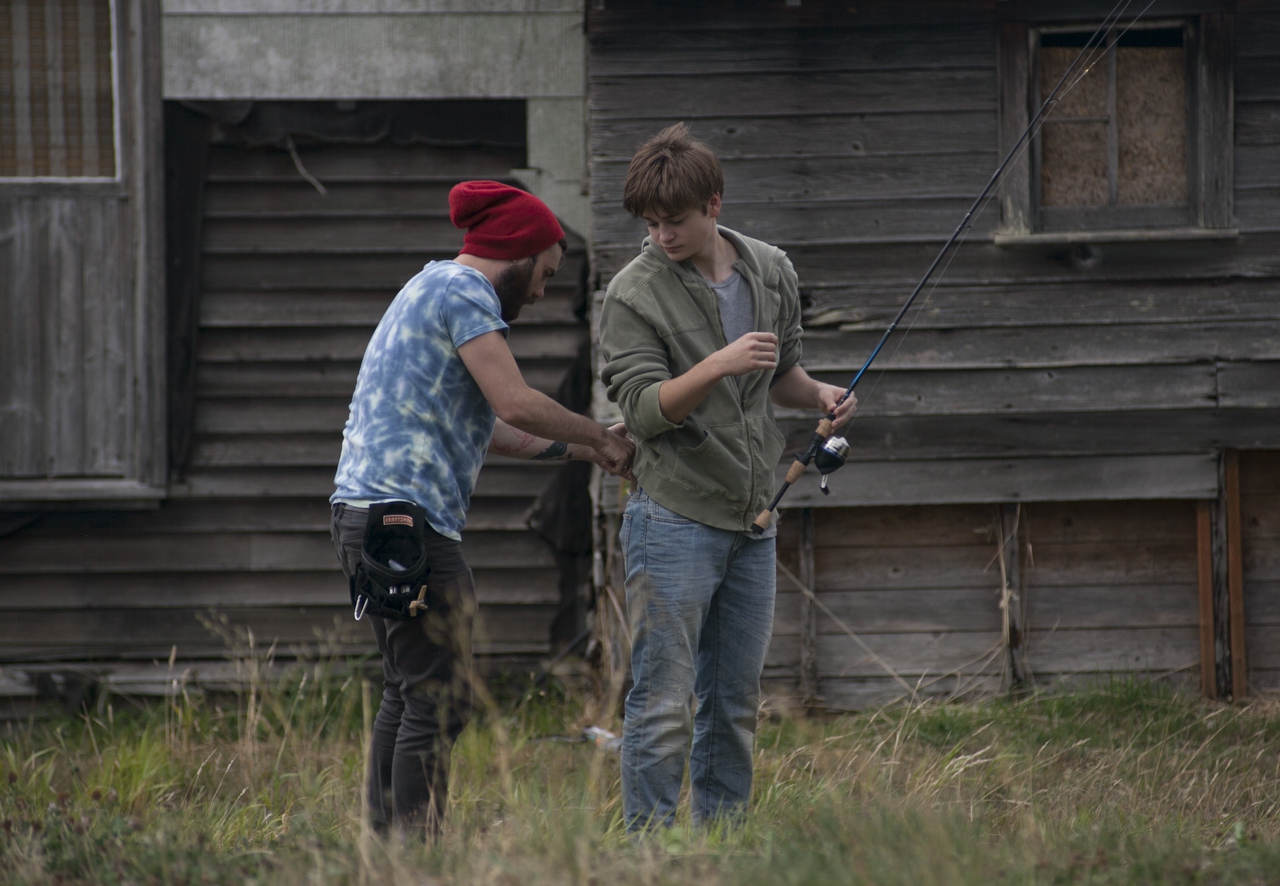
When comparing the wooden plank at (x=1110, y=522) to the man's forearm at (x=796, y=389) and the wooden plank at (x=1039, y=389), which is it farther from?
the man's forearm at (x=796, y=389)

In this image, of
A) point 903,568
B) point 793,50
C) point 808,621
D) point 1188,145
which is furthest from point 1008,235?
point 808,621

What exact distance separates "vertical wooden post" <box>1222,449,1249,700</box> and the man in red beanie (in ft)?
11.9

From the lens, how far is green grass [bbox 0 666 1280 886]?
2.32 meters

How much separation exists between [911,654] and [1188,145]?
2.62m

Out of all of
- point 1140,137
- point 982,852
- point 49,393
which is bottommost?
point 982,852

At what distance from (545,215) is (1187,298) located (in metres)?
3.42

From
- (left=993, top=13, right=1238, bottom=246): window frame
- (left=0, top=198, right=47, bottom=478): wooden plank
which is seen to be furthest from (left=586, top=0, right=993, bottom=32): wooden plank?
(left=0, top=198, right=47, bottom=478): wooden plank

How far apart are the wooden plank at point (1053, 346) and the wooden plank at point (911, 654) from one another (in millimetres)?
1269

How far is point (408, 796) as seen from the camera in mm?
2727

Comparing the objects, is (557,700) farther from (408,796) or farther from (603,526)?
(408,796)

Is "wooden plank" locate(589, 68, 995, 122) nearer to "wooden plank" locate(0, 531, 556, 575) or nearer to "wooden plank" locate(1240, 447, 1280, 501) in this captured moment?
"wooden plank" locate(1240, 447, 1280, 501)

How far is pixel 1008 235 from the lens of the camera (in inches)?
196

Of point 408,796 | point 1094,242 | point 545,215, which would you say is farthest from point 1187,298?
point 408,796

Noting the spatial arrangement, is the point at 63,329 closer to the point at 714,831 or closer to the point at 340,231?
the point at 340,231
